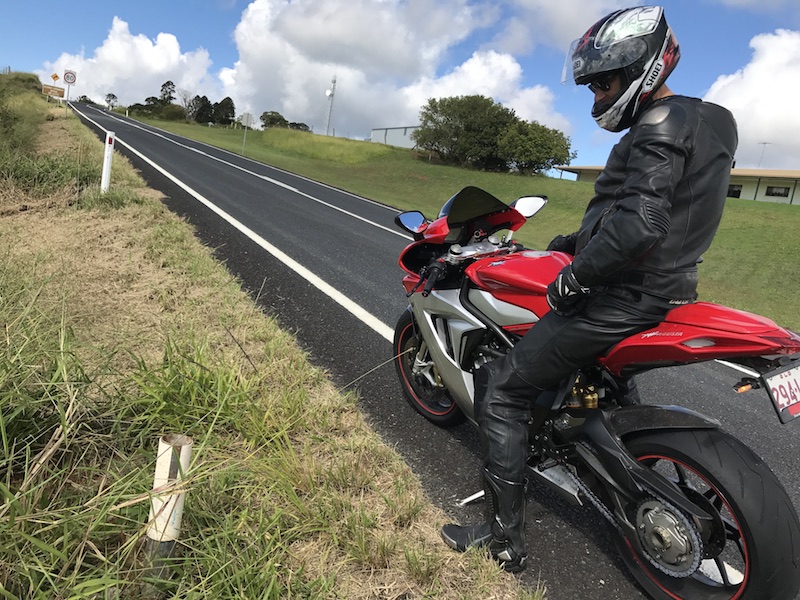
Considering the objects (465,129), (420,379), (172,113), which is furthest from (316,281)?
(172,113)

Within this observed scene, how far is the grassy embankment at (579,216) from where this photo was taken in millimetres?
11727

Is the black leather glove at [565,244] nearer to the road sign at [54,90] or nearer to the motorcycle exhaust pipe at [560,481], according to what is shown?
the motorcycle exhaust pipe at [560,481]

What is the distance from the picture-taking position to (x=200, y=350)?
10.5ft

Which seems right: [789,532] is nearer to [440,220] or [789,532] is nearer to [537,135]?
[440,220]

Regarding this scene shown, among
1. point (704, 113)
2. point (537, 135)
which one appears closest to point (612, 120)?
point (704, 113)

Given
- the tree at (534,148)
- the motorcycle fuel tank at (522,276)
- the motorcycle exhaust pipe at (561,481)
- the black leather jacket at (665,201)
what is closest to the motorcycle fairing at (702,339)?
the black leather jacket at (665,201)

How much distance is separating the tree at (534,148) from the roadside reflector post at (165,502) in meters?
35.4

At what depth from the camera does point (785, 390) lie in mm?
1945

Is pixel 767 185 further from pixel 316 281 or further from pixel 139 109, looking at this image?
pixel 139 109

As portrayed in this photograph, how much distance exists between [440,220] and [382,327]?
220 centimetres

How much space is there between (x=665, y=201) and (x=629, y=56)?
24.6 inches

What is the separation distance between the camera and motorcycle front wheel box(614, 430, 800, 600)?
6.24 ft

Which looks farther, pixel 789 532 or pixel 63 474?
pixel 63 474

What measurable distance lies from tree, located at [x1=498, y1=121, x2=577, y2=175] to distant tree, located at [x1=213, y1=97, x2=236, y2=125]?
5712 centimetres
